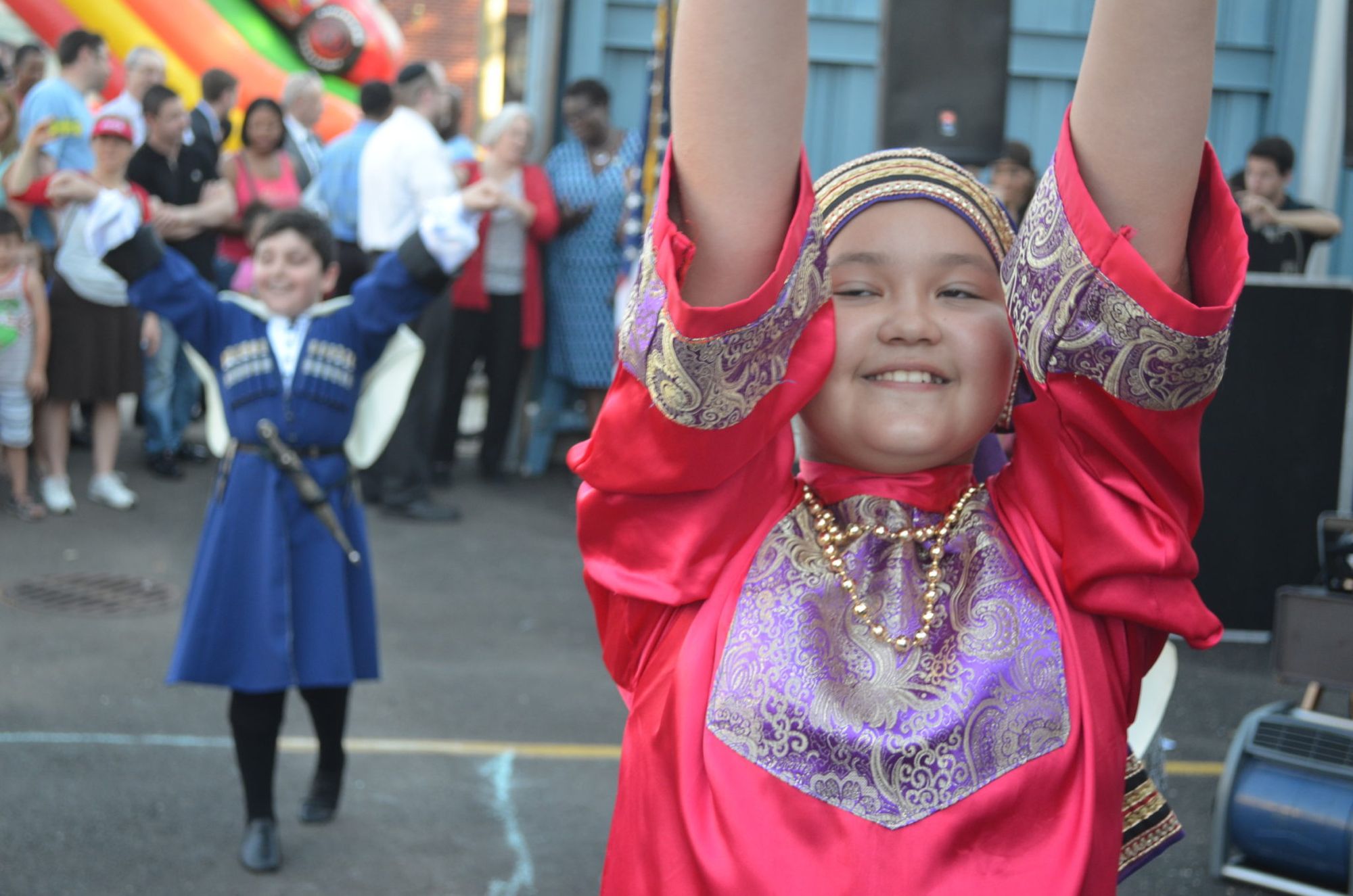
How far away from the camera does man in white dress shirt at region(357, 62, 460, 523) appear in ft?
22.3

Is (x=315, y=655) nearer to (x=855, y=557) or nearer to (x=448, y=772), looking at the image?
(x=448, y=772)

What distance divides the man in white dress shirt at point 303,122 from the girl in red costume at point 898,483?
24.2 feet

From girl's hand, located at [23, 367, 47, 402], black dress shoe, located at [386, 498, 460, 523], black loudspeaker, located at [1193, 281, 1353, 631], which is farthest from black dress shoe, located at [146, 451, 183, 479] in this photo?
black loudspeaker, located at [1193, 281, 1353, 631]

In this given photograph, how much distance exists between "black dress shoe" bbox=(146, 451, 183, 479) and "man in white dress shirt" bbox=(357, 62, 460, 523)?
1003 millimetres

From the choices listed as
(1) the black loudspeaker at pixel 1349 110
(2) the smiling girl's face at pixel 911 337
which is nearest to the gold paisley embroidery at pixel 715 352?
(2) the smiling girl's face at pixel 911 337

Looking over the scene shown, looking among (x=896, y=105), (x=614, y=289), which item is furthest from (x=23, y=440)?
(x=896, y=105)

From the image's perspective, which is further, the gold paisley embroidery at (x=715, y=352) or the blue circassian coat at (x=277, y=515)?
the blue circassian coat at (x=277, y=515)

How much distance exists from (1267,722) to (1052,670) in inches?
85.8

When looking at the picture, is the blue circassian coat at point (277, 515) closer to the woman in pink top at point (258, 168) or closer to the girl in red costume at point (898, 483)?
the girl in red costume at point (898, 483)

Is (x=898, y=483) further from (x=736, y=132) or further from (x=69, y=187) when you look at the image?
(x=69, y=187)

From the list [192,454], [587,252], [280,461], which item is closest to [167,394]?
[192,454]

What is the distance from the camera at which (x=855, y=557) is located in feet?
5.10

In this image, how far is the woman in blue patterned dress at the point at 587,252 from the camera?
7859 millimetres

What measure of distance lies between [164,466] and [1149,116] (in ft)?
Answer: 22.5
